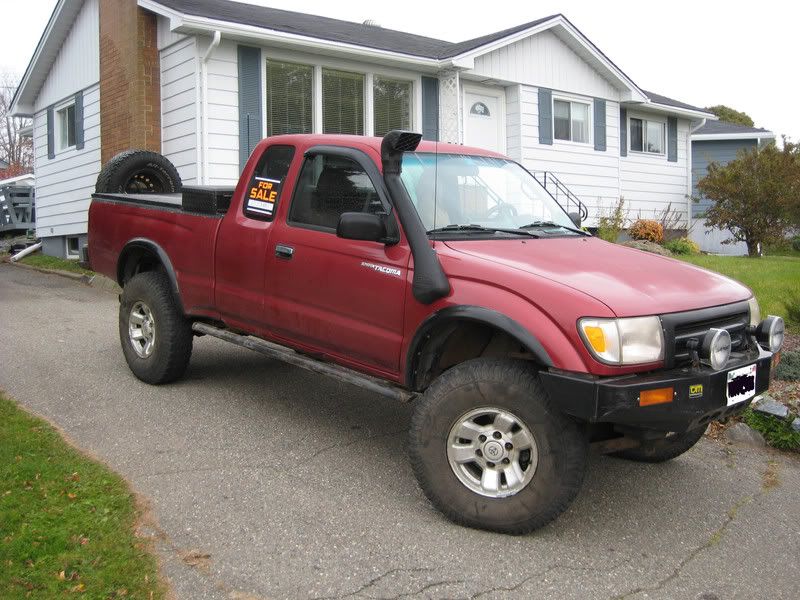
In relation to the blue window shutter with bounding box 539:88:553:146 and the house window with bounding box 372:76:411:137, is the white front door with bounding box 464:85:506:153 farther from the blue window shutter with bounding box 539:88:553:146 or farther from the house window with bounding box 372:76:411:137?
the house window with bounding box 372:76:411:137

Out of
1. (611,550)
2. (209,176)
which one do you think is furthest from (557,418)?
(209,176)

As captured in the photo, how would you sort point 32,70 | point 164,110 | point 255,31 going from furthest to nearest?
point 32,70, point 164,110, point 255,31

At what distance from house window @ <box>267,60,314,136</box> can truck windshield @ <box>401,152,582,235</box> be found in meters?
8.16

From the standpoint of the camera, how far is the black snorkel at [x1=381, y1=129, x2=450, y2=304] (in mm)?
3846

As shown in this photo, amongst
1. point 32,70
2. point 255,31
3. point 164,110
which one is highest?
point 32,70

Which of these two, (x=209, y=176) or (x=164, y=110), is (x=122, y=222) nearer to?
(x=209, y=176)

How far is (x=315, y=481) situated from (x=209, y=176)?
27.0 ft

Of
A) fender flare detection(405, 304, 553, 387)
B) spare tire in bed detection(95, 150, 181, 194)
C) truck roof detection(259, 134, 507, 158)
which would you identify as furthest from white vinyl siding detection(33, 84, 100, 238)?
fender flare detection(405, 304, 553, 387)

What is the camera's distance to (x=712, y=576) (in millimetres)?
3393

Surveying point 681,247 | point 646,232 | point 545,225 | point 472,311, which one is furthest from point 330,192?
point 646,232

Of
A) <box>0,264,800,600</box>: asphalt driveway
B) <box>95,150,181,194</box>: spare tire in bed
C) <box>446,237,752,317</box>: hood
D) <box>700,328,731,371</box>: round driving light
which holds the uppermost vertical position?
<box>95,150,181,194</box>: spare tire in bed

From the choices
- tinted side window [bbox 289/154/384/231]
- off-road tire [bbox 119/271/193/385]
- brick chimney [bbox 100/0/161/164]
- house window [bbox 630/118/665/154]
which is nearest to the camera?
tinted side window [bbox 289/154/384/231]

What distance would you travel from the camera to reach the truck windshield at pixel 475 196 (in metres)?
4.32

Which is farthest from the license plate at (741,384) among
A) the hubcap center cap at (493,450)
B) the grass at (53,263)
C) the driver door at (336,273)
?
the grass at (53,263)
